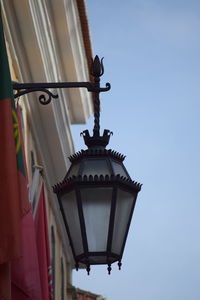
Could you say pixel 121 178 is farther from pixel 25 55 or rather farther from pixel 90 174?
pixel 25 55

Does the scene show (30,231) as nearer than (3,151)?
No

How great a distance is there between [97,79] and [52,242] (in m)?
8.77

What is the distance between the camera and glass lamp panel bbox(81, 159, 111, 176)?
629 cm

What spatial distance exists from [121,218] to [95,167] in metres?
0.43

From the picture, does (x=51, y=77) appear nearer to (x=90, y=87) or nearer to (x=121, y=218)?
(x=90, y=87)

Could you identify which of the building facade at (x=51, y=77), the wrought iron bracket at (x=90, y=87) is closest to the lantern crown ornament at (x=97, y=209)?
the wrought iron bracket at (x=90, y=87)

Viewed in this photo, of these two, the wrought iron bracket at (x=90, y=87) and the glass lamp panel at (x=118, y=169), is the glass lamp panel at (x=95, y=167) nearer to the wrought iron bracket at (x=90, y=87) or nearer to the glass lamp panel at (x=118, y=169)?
the glass lamp panel at (x=118, y=169)

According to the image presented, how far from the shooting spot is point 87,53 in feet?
54.4

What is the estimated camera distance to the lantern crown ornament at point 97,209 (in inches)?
241

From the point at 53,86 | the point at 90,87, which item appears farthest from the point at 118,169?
the point at 53,86

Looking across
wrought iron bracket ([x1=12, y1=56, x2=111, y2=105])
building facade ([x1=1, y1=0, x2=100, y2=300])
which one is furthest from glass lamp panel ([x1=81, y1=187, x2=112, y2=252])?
building facade ([x1=1, y1=0, x2=100, y2=300])

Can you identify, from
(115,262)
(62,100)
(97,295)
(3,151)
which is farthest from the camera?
(97,295)

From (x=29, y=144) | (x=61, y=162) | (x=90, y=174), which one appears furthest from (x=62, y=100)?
Answer: (x=90, y=174)

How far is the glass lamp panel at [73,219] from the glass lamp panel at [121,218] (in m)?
0.25
